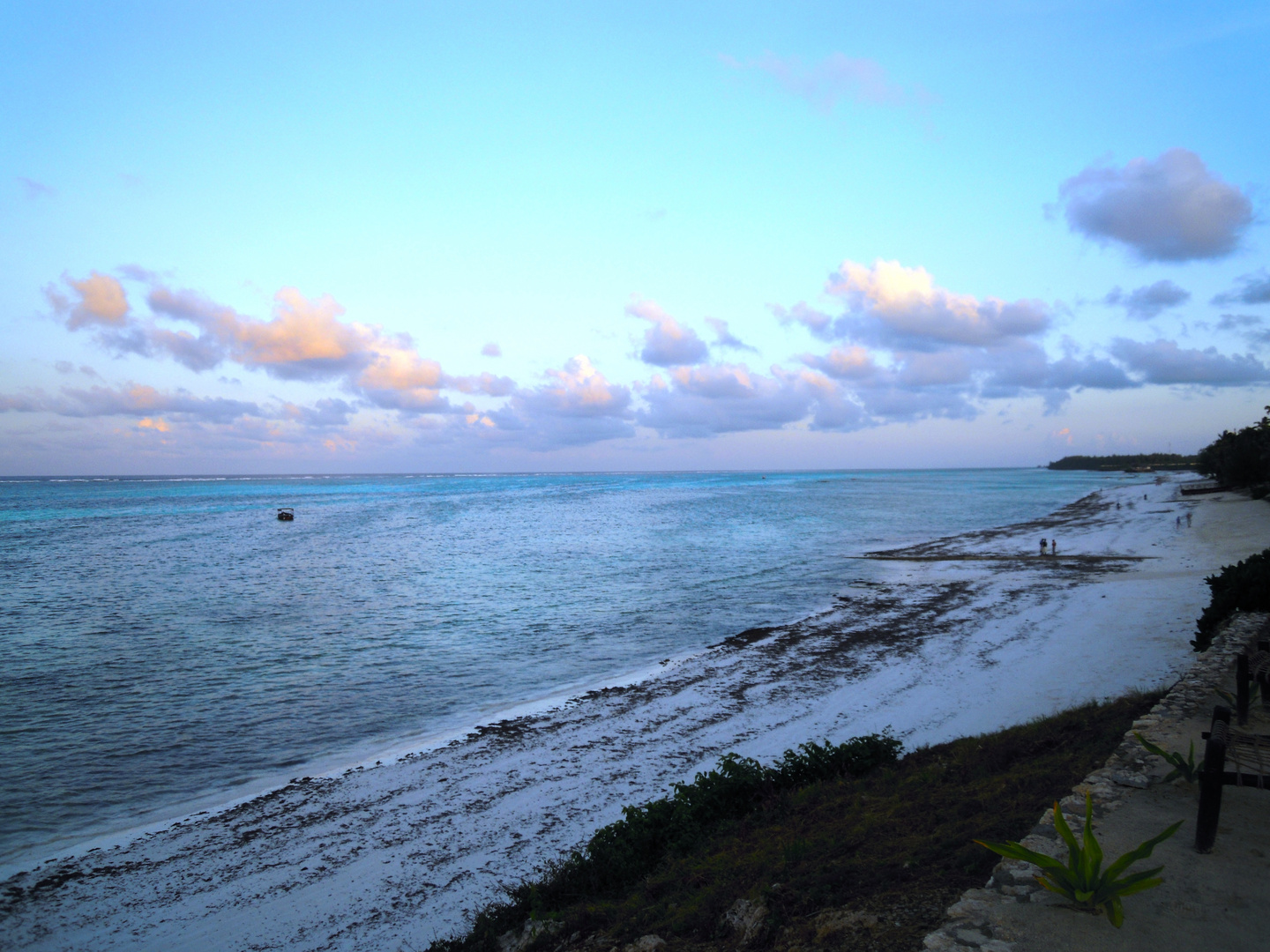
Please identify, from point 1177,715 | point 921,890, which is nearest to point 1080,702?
point 1177,715

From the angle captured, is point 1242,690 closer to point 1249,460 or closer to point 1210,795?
point 1210,795

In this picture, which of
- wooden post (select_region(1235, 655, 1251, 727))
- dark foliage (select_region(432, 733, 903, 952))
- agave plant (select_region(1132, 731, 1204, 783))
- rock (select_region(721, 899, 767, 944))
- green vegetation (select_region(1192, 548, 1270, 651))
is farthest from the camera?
green vegetation (select_region(1192, 548, 1270, 651))

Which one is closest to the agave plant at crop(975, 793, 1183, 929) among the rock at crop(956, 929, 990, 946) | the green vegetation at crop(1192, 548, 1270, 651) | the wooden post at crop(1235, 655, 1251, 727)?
the rock at crop(956, 929, 990, 946)

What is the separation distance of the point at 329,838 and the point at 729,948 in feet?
24.6

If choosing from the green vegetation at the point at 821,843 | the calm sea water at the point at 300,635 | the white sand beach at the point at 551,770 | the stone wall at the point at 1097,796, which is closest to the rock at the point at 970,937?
the stone wall at the point at 1097,796

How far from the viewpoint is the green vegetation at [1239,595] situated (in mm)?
13479

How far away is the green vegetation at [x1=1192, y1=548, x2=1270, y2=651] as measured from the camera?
1348 centimetres

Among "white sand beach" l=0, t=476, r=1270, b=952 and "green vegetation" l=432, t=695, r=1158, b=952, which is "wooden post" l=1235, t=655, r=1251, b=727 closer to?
"green vegetation" l=432, t=695, r=1158, b=952

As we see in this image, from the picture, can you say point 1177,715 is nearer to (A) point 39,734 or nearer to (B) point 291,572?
(A) point 39,734

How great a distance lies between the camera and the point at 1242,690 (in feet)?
26.5

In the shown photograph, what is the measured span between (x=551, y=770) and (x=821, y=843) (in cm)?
651

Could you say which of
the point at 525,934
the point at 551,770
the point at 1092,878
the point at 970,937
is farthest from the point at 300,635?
the point at 1092,878

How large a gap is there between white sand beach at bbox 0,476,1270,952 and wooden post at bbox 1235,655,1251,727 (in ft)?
17.6

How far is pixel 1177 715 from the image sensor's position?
841cm
